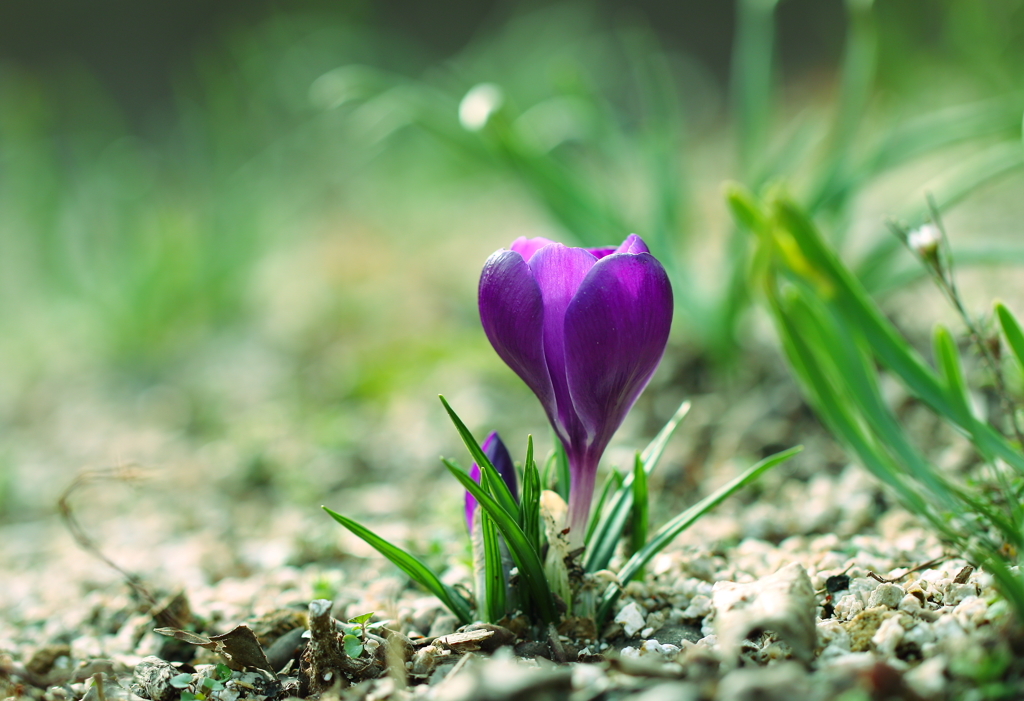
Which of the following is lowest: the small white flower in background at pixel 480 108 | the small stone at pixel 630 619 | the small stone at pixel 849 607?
the small stone at pixel 849 607

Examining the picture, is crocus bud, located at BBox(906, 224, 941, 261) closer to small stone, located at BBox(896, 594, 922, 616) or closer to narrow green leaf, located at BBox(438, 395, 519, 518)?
small stone, located at BBox(896, 594, 922, 616)

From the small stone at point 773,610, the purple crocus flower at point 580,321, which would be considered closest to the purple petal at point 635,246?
the purple crocus flower at point 580,321

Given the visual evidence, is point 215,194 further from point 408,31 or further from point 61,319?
point 408,31

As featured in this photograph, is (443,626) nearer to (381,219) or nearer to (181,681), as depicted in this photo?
(181,681)

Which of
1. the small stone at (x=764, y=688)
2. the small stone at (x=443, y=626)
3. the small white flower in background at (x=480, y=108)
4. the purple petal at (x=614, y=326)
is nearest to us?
the small stone at (x=764, y=688)

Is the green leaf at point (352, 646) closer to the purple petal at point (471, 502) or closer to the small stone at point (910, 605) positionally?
the purple petal at point (471, 502)

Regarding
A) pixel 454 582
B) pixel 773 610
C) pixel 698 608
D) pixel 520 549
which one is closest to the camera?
pixel 773 610

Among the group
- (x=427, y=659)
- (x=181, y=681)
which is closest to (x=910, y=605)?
(x=427, y=659)
